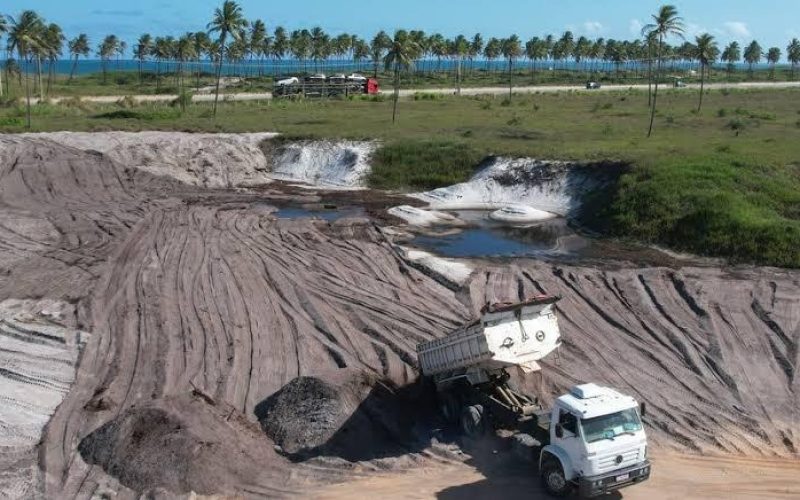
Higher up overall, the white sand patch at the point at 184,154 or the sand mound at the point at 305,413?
the white sand patch at the point at 184,154

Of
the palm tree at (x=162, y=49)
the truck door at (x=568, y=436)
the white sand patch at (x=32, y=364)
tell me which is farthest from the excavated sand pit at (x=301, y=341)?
the palm tree at (x=162, y=49)

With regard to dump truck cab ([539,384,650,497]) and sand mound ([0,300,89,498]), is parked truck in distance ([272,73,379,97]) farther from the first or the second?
dump truck cab ([539,384,650,497])

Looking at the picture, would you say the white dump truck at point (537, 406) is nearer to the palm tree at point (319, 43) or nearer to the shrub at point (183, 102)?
the shrub at point (183, 102)

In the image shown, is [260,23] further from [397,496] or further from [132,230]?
[397,496]

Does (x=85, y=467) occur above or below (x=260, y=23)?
below

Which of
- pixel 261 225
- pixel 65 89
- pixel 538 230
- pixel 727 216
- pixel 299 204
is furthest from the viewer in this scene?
pixel 65 89

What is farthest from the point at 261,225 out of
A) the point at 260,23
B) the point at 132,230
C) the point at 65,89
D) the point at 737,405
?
the point at 260,23
